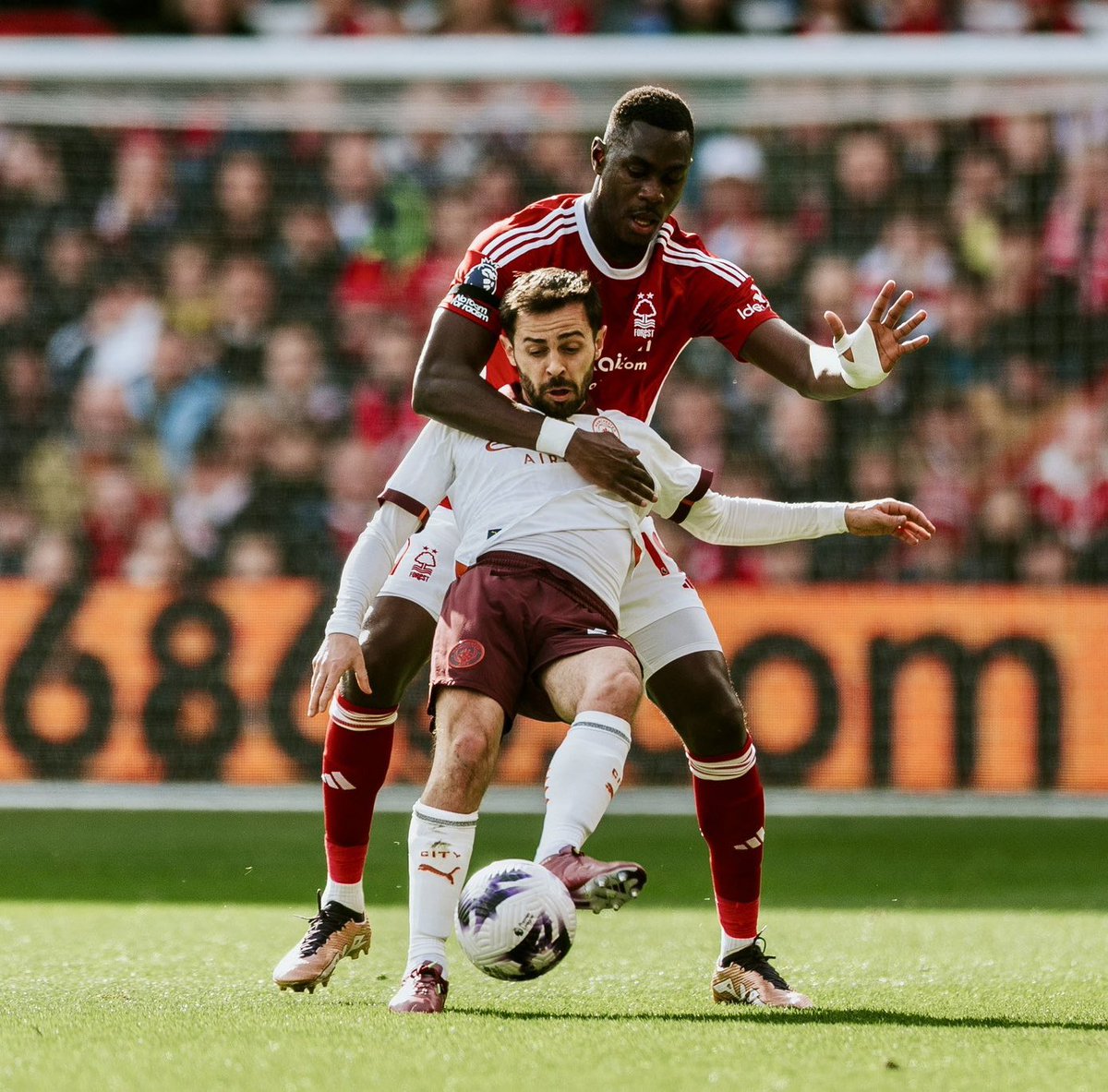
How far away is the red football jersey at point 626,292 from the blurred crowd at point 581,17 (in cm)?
704

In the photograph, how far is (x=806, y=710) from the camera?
9.20m

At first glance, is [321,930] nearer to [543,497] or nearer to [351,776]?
[351,776]

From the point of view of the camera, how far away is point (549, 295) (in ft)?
14.0

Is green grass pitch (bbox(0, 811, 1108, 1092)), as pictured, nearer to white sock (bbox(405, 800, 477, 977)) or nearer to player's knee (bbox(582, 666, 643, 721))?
white sock (bbox(405, 800, 477, 977))

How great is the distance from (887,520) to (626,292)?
0.86m

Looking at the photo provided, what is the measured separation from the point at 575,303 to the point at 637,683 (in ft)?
2.95

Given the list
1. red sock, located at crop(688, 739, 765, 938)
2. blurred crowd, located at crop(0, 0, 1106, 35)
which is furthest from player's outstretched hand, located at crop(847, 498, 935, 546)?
blurred crowd, located at crop(0, 0, 1106, 35)

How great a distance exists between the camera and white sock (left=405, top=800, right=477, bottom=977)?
399cm

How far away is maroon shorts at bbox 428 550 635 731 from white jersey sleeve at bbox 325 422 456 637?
19cm

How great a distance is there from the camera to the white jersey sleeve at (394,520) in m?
4.25

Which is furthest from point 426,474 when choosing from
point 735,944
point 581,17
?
point 581,17

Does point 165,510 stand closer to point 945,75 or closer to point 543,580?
point 945,75

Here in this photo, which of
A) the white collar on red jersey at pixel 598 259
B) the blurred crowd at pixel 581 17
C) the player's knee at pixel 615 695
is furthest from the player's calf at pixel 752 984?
the blurred crowd at pixel 581 17

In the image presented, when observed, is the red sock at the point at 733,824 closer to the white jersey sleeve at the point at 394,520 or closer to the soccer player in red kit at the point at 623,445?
the soccer player in red kit at the point at 623,445
